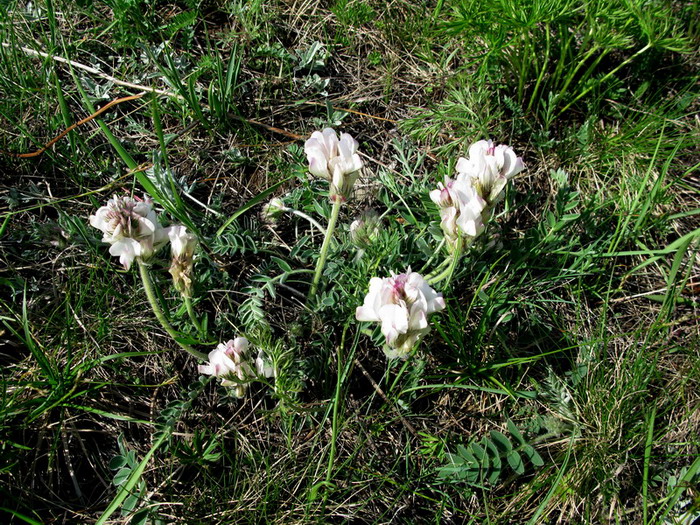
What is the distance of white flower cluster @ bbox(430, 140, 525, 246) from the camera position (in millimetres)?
1809

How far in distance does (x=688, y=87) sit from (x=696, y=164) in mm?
357

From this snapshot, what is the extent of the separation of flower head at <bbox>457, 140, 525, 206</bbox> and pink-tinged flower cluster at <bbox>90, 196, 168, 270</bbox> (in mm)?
953

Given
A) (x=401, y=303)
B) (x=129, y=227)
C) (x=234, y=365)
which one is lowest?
(x=234, y=365)

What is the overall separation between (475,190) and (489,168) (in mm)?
79

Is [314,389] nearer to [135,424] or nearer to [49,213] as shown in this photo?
[135,424]

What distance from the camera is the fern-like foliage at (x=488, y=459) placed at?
6.66 ft

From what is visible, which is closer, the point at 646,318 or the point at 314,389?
the point at 314,389

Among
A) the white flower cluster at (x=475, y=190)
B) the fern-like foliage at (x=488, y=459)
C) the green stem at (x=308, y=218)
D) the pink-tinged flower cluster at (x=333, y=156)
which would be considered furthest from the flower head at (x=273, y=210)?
the fern-like foliage at (x=488, y=459)

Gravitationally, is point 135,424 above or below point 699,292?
below

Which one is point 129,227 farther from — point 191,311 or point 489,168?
point 489,168

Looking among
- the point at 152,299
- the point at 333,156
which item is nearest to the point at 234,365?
the point at 152,299


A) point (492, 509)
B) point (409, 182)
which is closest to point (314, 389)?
point (492, 509)

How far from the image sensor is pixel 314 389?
7.24 feet

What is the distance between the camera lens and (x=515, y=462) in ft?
6.71
